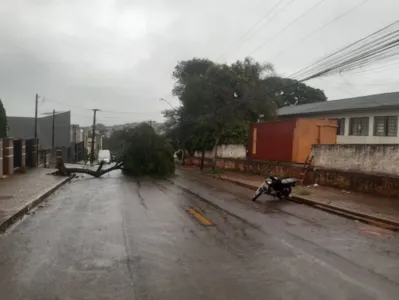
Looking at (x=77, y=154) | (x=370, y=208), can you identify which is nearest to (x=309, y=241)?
(x=370, y=208)

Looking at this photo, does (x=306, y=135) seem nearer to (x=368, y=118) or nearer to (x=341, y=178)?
(x=341, y=178)

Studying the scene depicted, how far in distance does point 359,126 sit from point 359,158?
1996cm

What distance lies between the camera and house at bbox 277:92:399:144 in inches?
1344

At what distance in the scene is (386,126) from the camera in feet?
114

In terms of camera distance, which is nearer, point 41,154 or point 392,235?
A: point 392,235

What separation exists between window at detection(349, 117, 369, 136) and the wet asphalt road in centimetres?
2668

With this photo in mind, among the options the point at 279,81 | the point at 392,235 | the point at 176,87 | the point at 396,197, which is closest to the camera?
the point at 392,235

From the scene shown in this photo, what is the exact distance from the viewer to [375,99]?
38.2 metres

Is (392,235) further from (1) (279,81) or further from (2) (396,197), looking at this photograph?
(1) (279,81)

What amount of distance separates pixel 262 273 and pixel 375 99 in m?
35.5

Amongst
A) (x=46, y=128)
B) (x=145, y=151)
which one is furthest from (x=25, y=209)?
(x=46, y=128)

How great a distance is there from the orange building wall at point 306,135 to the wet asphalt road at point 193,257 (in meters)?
14.0

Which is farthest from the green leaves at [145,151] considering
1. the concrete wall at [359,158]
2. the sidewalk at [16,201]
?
the concrete wall at [359,158]

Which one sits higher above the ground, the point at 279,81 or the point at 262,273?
the point at 279,81
